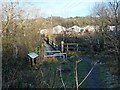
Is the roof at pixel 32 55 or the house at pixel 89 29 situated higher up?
the house at pixel 89 29

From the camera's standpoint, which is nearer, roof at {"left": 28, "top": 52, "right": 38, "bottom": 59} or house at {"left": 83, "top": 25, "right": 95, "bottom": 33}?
roof at {"left": 28, "top": 52, "right": 38, "bottom": 59}

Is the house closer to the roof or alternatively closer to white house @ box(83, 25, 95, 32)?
white house @ box(83, 25, 95, 32)

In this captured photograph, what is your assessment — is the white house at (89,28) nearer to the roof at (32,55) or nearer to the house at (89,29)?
the house at (89,29)

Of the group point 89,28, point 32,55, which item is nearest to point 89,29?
point 89,28

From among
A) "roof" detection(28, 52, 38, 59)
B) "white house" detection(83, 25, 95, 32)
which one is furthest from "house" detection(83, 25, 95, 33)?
"roof" detection(28, 52, 38, 59)

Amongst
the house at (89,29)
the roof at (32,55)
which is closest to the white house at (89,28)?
the house at (89,29)

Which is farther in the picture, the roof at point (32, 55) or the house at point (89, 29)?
the house at point (89, 29)

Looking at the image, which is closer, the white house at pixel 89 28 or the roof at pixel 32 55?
the roof at pixel 32 55

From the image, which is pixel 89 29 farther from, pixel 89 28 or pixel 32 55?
pixel 32 55

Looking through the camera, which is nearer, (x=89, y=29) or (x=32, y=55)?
(x=32, y=55)

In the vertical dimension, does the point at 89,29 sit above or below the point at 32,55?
above

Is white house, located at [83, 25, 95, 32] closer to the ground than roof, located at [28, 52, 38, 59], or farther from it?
farther from it

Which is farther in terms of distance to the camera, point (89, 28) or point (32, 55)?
point (89, 28)

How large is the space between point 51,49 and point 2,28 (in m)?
1.61
